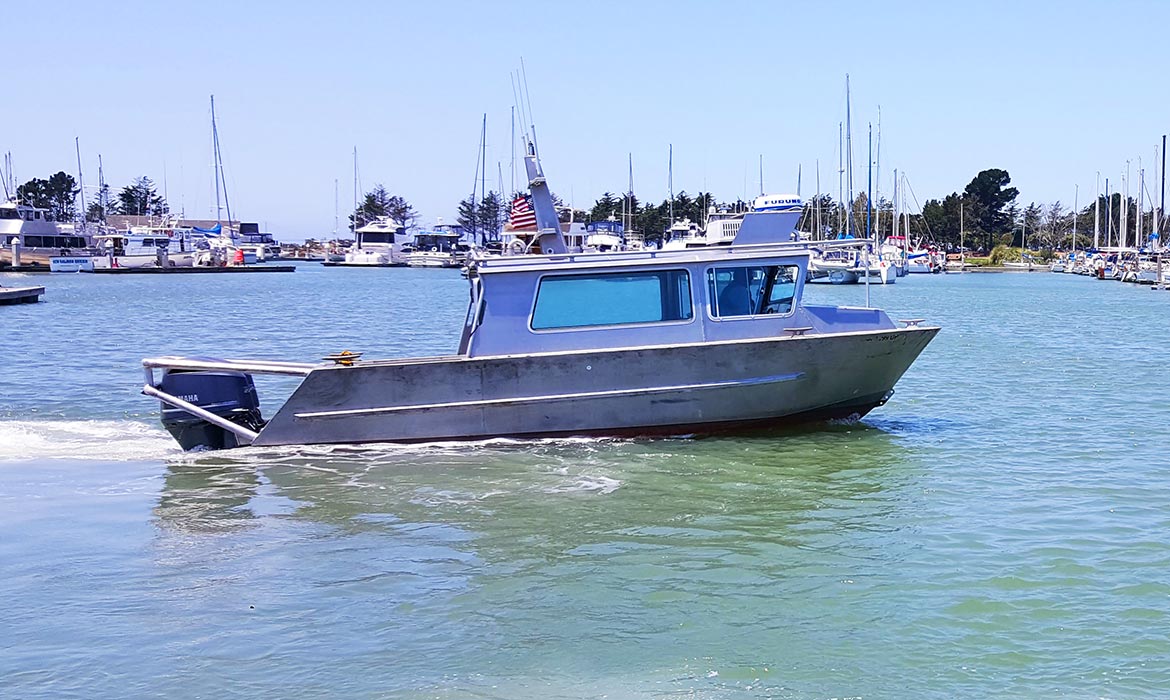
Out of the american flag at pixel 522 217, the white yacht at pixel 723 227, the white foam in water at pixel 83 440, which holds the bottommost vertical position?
the white foam in water at pixel 83 440

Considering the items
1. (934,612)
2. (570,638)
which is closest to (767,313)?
(934,612)

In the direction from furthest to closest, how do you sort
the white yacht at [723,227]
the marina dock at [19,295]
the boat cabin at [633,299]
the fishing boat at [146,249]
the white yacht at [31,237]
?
1. the fishing boat at [146,249]
2. the white yacht at [31,237]
3. the marina dock at [19,295]
4. the white yacht at [723,227]
5. the boat cabin at [633,299]

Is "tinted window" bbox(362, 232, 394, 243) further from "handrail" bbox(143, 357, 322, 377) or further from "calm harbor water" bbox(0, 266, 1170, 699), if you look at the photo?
"handrail" bbox(143, 357, 322, 377)

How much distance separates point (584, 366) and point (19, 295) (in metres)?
43.6

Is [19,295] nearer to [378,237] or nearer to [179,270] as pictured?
[179,270]

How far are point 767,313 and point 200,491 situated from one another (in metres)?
7.30

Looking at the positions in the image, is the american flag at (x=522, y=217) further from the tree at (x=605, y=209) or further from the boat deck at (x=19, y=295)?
the tree at (x=605, y=209)

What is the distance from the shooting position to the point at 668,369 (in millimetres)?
15211

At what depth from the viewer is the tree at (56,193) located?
6137 inches

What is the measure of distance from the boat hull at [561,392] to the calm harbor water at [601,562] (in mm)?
314

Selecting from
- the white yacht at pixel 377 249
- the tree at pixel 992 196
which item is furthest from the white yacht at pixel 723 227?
the tree at pixel 992 196

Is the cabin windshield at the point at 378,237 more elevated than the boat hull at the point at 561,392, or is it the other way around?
the cabin windshield at the point at 378,237

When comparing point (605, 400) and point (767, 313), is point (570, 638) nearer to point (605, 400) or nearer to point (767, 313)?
point (605, 400)

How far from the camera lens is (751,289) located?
618 inches
